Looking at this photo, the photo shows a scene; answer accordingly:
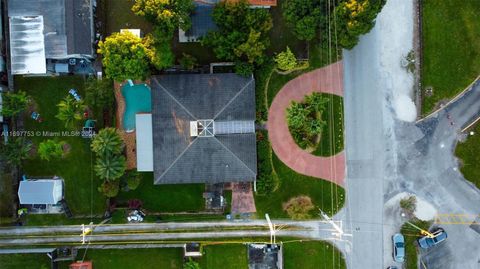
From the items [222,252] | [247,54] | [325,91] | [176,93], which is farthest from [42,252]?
[325,91]

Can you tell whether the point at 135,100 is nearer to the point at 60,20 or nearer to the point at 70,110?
the point at 70,110

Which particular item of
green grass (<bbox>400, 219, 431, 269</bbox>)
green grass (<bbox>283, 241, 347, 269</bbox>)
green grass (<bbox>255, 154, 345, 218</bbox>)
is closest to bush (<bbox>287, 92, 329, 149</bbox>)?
green grass (<bbox>255, 154, 345, 218</bbox>)

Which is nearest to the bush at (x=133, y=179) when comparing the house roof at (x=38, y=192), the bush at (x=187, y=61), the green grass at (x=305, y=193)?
the house roof at (x=38, y=192)

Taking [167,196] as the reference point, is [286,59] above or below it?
above

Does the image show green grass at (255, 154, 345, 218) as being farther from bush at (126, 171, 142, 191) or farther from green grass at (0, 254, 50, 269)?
green grass at (0, 254, 50, 269)

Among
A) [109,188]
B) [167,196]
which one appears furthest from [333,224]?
[109,188]
